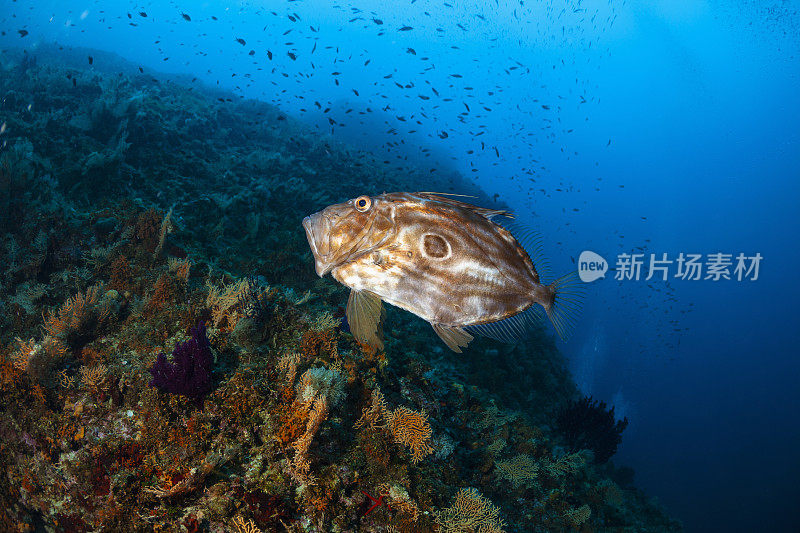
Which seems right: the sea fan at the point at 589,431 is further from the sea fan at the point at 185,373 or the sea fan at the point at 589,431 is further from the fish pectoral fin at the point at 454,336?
the sea fan at the point at 185,373

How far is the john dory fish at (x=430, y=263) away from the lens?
2084mm

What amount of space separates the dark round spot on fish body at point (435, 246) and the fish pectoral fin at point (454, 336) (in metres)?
0.44


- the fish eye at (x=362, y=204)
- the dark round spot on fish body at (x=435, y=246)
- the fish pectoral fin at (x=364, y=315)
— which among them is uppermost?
the fish eye at (x=362, y=204)

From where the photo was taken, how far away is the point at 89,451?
10.3 ft

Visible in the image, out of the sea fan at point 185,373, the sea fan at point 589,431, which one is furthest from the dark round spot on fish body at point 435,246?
the sea fan at point 589,431

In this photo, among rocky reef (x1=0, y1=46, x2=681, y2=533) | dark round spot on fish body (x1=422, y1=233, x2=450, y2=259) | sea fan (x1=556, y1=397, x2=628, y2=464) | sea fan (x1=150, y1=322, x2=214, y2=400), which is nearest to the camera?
dark round spot on fish body (x1=422, y1=233, x2=450, y2=259)

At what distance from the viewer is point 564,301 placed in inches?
87.1

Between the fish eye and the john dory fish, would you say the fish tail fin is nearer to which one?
the john dory fish

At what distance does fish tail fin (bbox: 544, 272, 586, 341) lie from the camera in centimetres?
213


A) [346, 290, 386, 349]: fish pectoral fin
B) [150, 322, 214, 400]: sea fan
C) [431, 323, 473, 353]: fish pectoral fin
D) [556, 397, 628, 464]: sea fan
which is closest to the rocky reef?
[150, 322, 214, 400]: sea fan

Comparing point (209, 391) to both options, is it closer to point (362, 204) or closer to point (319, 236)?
point (319, 236)

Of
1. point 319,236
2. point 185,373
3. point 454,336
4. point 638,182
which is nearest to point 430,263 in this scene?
point 454,336

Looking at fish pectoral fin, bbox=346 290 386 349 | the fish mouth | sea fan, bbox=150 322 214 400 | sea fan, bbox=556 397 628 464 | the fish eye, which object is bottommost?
sea fan, bbox=556 397 628 464

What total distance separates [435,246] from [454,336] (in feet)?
1.92
